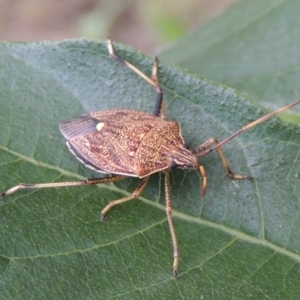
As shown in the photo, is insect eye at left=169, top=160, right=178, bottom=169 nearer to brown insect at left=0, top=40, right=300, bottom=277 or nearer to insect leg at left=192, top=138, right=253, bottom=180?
brown insect at left=0, top=40, right=300, bottom=277

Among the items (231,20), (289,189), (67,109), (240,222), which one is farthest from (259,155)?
(231,20)

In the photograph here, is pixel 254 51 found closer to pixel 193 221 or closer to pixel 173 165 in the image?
pixel 173 165

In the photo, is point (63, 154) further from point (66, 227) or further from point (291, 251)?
point (291, 251)

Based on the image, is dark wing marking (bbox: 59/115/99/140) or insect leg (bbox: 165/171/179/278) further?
dark wing marking (bbox: 59/115/99/140)

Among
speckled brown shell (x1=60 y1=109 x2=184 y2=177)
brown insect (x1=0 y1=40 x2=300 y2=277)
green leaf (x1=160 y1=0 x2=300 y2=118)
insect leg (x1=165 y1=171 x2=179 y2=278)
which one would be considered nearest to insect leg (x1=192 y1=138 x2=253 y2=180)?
brown insect (x1=0 y1=40 x2=300 y2=277)

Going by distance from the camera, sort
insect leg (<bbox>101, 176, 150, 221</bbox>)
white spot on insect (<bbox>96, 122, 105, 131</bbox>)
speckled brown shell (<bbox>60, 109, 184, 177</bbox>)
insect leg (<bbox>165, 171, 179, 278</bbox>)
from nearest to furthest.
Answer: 1. insect leg (<bbox>165, 171, 179, 278</bbox>)
2. insect leg (<bbox>101, 176, 150, 221</bbox>)
3. speckled brown shell (<bbox>60, 109, 184, 177</bbox>)
4. white spot on insect (<bbox>96, 122, 105, 131</bbox>)

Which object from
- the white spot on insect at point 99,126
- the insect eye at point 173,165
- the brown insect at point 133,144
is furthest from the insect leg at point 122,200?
the white spot on insect at point 99,126

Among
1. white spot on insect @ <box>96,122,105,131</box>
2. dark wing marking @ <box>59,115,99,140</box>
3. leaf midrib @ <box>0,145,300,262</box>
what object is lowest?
leaf midrib @ <box>0,145,300,262</box>
